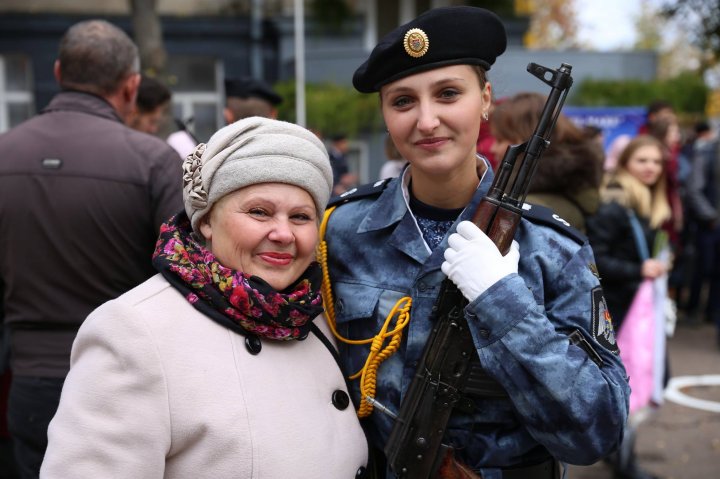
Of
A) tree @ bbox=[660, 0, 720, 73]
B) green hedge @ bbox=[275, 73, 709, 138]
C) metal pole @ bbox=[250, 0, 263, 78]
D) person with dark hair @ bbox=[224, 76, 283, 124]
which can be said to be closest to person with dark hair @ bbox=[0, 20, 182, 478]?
person with dark hair @ bbox=[224, 76, 283, 124]

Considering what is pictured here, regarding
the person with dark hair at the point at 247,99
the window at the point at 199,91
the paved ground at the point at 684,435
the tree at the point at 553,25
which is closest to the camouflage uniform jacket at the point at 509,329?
the person with dark hair at the point at 247,99

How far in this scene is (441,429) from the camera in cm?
205

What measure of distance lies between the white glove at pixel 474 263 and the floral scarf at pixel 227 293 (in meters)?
0.38

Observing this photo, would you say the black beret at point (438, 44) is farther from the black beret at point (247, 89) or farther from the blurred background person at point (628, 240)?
the black beret at point (247, 89)

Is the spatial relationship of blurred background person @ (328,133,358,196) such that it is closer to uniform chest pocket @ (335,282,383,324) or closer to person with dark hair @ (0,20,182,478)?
person with dark hair @ (0,20,182,478)

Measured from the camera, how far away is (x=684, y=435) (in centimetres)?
586

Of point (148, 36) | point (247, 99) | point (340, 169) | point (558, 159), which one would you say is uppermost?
point (148, 36)

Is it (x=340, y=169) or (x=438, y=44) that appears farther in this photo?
(x=340, y=169)

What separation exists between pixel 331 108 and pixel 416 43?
36.8 feet

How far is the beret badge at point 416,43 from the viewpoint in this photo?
2.06 m

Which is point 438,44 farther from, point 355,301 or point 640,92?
point 640,92

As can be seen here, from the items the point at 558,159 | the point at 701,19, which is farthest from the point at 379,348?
the point at 701,19

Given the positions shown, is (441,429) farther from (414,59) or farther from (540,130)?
(414,59)

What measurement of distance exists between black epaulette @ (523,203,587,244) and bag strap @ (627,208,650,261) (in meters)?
2.81
